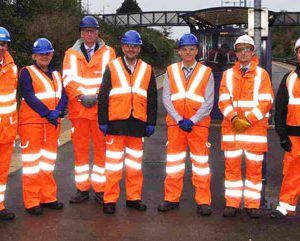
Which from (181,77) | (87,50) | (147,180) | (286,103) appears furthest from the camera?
(147,180)

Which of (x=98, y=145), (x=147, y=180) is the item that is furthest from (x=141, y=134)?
(x=147, y=180)

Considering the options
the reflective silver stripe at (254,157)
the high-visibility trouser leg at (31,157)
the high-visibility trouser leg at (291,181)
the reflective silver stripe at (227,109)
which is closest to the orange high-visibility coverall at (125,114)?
the high-visibility trouser leg at (31,157)

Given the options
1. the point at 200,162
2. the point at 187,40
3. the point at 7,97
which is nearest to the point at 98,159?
the point at 200,162

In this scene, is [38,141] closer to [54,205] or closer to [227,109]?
[54,205]

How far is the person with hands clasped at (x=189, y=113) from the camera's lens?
583cm

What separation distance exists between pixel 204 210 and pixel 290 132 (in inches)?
50.7

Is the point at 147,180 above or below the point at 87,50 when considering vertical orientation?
below

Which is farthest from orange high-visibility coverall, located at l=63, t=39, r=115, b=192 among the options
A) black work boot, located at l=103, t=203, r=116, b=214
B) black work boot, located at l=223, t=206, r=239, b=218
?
black work boot, located at l=223, t=206, r=239, b=218

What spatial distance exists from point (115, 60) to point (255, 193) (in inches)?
87.2

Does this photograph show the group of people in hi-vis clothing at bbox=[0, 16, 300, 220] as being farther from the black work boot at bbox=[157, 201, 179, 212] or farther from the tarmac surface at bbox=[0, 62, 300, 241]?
the tarmac surface at bbox=[0, 62, 300, 241]

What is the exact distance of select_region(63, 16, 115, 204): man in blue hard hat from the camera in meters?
6.17

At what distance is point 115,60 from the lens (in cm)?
593

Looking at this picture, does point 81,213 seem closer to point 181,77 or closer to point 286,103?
point 181,77

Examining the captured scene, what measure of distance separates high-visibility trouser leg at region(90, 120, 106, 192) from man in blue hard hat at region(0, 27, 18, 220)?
1067mm
